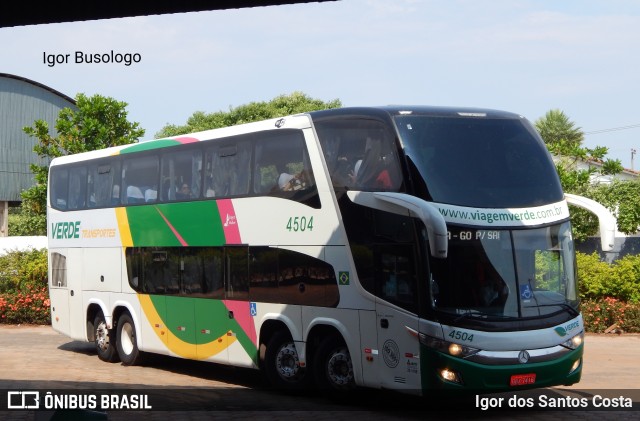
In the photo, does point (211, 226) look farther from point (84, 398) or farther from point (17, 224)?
point (17, 224)

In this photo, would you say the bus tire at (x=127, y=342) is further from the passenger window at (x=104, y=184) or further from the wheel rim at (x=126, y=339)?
the passenger window at (x=104, y=184)

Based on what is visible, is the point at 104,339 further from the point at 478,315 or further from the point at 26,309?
the point at 478,315

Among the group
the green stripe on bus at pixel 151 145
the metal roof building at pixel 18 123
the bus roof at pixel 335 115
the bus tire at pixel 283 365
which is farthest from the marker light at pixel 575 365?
the metal roof building at pixel 18 123

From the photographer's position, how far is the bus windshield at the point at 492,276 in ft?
41.6

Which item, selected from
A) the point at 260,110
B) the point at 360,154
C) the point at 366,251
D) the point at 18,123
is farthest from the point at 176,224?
the point at 260,110

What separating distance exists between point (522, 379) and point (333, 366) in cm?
303

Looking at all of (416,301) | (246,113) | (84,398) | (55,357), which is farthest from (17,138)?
(416,301)

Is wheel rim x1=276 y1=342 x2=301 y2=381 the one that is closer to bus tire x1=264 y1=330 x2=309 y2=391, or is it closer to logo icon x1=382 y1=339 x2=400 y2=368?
bus tire x1=264 y1=330 x2=309 y2=391

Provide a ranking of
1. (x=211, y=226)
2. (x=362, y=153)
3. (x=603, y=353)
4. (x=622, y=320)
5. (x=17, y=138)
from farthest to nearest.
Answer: (x=17, y=138) → (x=622, y=320) → (x=603, y=353) → (x=211, y=226) → (x=362, y=153)

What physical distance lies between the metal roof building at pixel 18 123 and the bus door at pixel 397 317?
125ft

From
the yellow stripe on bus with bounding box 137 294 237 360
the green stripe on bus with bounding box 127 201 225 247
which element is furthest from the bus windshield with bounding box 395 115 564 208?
the yellow stripe on bus with bounding box 137 294 237 360

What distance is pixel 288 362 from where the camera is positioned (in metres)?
15.6

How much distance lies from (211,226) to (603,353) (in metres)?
8.84

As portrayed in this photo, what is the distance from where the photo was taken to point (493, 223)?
42.2 feet
